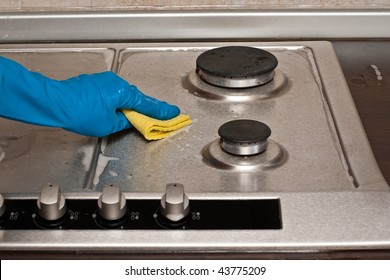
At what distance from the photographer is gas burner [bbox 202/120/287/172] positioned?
1116 millimetres

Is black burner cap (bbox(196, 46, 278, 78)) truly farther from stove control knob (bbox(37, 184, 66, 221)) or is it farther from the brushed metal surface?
stove control knob (bbox(37, 184, 66, 221))

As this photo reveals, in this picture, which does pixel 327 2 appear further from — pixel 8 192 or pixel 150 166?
pixel 8 192

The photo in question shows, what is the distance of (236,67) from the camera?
134cm

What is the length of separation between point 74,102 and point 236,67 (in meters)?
0.32

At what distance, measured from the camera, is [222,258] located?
3.15ft

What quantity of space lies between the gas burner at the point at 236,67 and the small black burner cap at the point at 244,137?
0.18 m

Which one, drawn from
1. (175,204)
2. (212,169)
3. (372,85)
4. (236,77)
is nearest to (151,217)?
(175,204)

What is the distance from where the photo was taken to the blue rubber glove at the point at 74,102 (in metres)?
1.09

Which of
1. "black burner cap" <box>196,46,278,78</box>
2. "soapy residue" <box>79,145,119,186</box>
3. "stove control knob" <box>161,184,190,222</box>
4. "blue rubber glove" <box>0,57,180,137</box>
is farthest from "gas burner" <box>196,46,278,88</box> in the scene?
"stove control knob" <box>161,184,190,222</box>

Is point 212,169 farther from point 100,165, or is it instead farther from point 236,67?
point 236,67

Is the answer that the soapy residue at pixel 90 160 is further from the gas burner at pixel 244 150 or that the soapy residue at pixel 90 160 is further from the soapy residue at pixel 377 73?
the soapy residue at pixel 377 73
